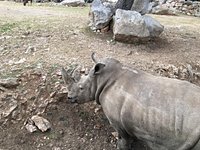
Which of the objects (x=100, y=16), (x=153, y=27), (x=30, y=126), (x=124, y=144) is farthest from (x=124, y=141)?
(x=100, y=16)

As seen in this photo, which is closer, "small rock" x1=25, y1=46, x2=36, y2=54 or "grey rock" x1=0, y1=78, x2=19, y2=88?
"grey rock" x1=0, y1=78, x2=19, y2=88

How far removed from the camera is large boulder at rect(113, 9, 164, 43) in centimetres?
721

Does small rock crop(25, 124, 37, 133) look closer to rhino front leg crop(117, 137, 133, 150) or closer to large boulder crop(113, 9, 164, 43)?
rhino front leg crop(117, 137, 133, 150)

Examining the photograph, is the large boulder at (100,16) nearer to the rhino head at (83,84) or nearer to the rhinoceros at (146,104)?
the rhino head at (83,84)

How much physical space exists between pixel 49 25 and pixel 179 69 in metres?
2.89

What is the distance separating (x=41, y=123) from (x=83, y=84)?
0.96 m

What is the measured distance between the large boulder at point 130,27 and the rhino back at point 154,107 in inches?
113

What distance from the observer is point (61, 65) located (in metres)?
6.28

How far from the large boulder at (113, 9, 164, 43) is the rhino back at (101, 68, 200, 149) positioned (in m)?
2.87

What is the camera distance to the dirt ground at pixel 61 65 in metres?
5.23

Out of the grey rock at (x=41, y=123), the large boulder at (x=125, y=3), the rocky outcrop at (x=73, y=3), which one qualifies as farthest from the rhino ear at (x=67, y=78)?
the rocky outcrop at (x=73, y=3)

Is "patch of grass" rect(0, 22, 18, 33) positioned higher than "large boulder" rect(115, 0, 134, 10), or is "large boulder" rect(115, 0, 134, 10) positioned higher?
"large boulder" rect(115, 0, 134, 10)

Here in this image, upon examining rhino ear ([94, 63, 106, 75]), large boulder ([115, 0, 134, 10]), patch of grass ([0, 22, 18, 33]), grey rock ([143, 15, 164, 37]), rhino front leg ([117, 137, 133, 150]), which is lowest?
rhino front leg ([117, 137, 133, 150])

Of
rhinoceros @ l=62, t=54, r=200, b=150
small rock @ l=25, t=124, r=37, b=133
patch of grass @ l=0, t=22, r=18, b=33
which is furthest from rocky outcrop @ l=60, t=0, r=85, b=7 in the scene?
rhinoceros @ l=62, t=54, r=200, b=150
